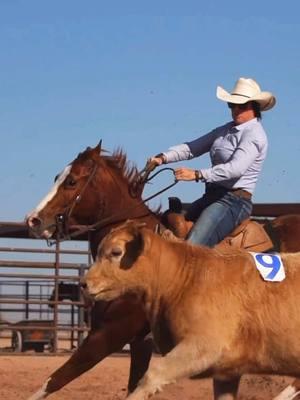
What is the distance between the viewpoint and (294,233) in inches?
330

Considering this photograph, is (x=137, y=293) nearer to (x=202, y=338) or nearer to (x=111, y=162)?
(x=202, y=338)

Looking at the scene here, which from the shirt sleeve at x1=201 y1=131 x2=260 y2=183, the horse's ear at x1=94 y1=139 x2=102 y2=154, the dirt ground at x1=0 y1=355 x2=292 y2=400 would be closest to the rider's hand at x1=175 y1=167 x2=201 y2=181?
the shirt sleeve at x1=201 y1=131 x2=260 y2=183

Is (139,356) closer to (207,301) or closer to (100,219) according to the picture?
(100,219)

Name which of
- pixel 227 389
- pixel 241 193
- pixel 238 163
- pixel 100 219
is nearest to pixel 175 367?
pixel 227 389

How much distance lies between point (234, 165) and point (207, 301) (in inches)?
56.3

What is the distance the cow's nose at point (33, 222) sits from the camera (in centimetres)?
788

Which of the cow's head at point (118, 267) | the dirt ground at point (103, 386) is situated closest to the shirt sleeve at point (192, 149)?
the cow's head at point (118, 267)

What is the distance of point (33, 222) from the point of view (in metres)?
7.89

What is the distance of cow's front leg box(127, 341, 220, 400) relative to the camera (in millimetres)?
6191

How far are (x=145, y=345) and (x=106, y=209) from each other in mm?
1078

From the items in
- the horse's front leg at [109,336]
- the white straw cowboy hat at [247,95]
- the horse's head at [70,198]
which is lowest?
the horse's front leg at [109,336]

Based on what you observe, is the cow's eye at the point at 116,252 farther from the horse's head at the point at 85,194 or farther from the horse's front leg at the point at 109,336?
the horse's head at the point at 85,194

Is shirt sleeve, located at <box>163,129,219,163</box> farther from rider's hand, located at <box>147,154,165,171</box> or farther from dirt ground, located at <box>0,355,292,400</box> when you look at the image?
dirt ground, located at <box>0,355,292,400</box>

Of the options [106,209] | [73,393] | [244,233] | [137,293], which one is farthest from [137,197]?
[73,393]
